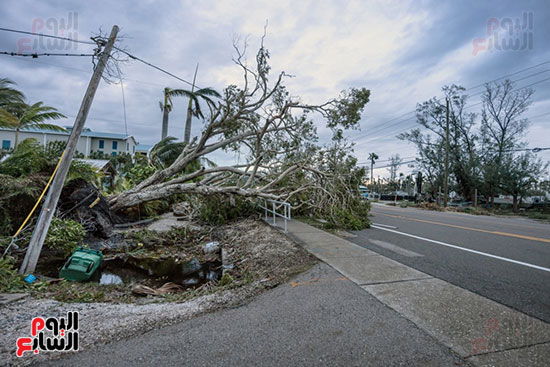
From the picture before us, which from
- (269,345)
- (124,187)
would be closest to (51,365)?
(269,345)

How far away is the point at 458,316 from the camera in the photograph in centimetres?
293

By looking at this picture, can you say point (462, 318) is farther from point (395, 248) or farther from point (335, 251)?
point (395, 248)

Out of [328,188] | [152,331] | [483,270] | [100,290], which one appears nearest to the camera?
[152,331]

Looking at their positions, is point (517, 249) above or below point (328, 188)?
below

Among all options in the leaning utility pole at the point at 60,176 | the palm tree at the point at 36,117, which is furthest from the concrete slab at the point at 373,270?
the palm tree at the point at 36,117

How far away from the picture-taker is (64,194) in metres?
8.10

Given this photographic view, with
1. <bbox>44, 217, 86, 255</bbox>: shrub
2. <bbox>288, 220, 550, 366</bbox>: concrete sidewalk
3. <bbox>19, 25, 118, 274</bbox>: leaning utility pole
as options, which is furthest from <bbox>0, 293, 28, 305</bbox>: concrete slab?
<bbox>288, 220, 550, 366</bbox>: concrete sidewalk

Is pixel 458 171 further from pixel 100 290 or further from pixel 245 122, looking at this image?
pixel 100 290

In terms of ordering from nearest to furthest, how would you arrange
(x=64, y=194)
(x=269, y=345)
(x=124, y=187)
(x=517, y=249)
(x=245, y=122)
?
1. (x=269, y=345)
2. (x=517, y=249)
3. (x=64, y=194)
4. (x=245, y=122)
5. (x=124, y=187)

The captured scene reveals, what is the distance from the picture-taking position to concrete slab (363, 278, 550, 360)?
8.07 ft

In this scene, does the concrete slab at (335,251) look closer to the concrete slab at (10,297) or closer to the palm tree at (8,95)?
the concrete slab at (10,297)

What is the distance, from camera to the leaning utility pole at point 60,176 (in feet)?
15.9

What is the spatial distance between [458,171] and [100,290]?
33.3 metres

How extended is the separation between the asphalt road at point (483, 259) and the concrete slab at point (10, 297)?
5.73 meters
